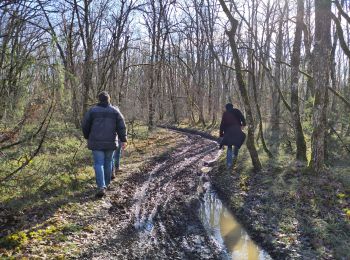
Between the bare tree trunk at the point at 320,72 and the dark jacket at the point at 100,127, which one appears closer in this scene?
the dark jacket at the point at 100,127

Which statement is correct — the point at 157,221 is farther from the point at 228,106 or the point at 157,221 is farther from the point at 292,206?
the point at 228,106

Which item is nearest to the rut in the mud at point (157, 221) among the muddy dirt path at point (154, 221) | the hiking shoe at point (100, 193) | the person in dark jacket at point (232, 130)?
the muddy dirt path at point (154, 221)

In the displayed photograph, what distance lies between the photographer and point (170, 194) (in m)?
8.66

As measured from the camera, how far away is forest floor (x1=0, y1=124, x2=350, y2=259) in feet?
17.9

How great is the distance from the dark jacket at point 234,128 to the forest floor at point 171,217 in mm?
1109

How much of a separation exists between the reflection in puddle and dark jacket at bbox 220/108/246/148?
293 centimetres

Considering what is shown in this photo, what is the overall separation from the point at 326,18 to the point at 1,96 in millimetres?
7907

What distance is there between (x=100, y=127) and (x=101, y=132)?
0.12m

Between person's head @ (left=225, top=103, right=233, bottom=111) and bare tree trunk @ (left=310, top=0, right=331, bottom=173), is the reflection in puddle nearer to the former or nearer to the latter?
bare tree trunk @ (left=310, top=0, right=331, bottom=173)

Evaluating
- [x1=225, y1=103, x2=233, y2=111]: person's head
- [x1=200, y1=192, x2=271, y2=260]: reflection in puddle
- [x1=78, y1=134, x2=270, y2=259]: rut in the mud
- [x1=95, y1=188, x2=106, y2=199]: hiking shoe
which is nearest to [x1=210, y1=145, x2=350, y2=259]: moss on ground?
[x1=200, y1=192, x2=271, y2=260]: reflection in puddle

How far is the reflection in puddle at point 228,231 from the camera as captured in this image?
18.8 ft

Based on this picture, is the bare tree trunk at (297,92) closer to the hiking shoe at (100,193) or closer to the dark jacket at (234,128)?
the dark jacket at (234,128)

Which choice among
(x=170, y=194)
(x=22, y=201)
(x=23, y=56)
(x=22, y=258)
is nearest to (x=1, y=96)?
(x=23, y=56)

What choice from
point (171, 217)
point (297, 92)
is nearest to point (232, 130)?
point (297, 92)
